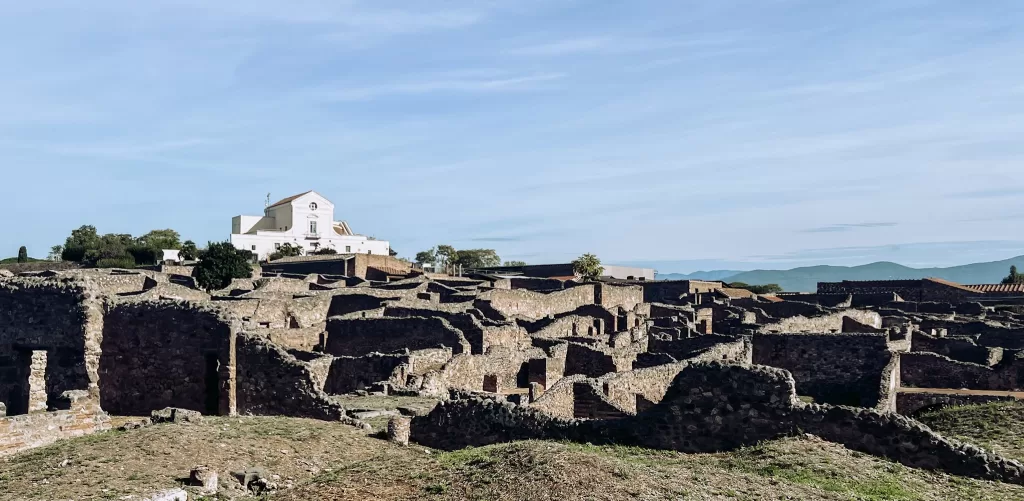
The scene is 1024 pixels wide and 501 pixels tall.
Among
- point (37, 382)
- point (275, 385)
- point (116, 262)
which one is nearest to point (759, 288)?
point (116, 262)

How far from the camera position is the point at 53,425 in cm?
1606

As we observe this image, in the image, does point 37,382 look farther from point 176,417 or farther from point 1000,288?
point 1000,288

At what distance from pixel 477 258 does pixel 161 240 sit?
45.2 metres

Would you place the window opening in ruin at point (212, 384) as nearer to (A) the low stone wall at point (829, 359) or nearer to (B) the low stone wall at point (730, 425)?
(B) the low stone wall at point (730, 425)

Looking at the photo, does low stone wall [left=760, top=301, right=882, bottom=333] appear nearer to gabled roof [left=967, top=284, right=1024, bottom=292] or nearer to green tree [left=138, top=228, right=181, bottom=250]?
gabled roof [left=967, top=284, right=1024, bottom=292]

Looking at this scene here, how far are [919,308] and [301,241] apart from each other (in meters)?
77.1

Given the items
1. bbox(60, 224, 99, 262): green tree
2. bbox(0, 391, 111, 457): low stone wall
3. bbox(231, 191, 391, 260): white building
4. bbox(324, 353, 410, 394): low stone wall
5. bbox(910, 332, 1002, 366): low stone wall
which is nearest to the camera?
bbox(0, 391, 111, 457): low stone wall

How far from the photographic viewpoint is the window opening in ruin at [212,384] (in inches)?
771

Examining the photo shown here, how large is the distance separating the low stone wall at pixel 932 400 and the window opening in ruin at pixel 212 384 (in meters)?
18.9

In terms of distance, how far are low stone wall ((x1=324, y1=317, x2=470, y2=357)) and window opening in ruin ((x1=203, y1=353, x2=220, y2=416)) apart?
438 inches

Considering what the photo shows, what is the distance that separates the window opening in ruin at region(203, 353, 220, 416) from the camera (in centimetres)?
1958

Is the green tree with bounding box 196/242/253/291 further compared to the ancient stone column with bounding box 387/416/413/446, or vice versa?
the green tree with bounding box 196/242/253/291

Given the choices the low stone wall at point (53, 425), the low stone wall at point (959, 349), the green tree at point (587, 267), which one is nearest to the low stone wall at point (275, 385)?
the low stone wall at point (53, 425)

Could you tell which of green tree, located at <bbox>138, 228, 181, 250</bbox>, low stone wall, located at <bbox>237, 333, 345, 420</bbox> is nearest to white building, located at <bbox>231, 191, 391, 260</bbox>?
green tree, located at <bbox>138, 228, 181, 250</bbox>
